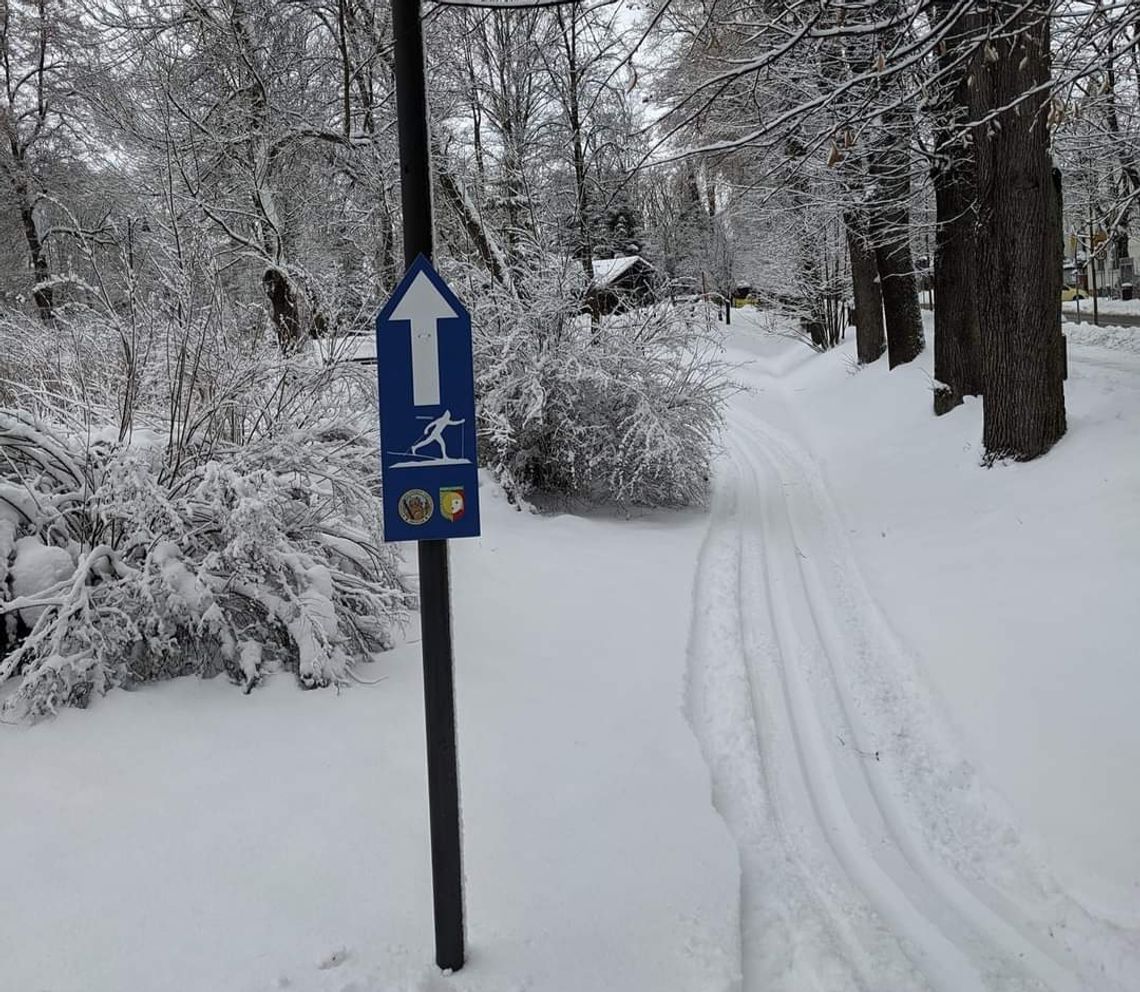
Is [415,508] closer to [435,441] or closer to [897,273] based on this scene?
[435,441]

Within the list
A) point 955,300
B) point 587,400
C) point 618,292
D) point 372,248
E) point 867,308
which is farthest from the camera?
point 867,308

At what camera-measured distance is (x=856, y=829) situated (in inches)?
149

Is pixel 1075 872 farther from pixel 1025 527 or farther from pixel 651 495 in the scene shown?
pixel 651 495

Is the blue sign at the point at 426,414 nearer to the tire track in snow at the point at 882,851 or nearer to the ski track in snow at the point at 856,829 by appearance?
the ski track in snow at the point at 856,829

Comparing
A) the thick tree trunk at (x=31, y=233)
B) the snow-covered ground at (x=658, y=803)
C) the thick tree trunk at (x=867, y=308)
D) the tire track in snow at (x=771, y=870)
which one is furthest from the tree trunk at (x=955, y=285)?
the thick tree trunk at (x=31, y=233)

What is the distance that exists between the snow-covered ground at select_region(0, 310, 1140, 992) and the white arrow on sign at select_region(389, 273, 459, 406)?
5.96 feet

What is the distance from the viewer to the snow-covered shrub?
9.65 metres

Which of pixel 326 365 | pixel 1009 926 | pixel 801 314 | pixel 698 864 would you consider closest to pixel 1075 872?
pixel 1009 926

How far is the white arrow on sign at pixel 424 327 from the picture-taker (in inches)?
98.6

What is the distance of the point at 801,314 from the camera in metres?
31.8

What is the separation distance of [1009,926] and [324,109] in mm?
13011

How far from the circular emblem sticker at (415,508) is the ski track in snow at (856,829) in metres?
1.86

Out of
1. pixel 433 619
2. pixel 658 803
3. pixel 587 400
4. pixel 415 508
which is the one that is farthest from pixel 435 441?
pixel 587 400

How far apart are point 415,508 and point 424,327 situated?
532 millimetres
